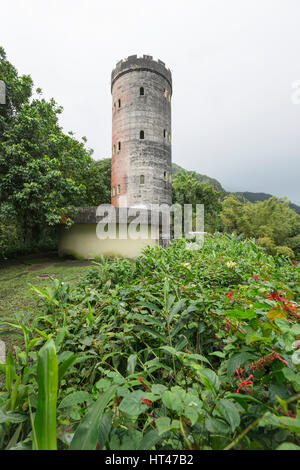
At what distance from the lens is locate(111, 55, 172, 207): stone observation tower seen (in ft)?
35.9

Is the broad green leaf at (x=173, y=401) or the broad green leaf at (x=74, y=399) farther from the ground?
the broad green leaf at (x=173, y=401)

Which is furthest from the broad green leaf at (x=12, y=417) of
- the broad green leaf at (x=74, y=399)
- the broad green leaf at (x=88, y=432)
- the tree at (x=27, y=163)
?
the tree at (x=27, y=163)

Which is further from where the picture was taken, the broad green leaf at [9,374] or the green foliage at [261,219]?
the green foliage at [261,219]

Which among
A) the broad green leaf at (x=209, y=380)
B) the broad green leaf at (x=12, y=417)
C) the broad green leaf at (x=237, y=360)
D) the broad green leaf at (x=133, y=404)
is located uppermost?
the broad green leaf at (x=237, y=360)

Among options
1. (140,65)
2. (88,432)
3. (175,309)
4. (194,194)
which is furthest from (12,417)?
(194,194)

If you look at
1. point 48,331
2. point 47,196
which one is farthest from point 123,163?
point 48,331

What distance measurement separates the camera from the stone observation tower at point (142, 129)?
1093cm

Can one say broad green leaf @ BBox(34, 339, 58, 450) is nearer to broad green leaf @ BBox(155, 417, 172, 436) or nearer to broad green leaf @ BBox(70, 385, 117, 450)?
broad green leaf @ BBox(70, 385, 117, 450)

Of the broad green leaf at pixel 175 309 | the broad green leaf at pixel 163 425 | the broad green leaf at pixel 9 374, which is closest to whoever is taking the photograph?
the broad green leaf at pixel 163 425

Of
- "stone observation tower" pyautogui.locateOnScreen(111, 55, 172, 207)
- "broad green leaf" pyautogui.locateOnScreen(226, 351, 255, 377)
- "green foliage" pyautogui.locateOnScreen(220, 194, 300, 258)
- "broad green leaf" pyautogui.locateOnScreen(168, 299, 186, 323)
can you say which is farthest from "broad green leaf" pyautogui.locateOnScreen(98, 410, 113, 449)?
"green foliage" pyautogui.locateOnScreen(220, 194, 300, 258)

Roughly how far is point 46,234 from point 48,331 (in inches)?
373

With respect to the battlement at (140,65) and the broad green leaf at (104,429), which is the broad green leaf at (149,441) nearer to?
the broad green leaf at (104,429)

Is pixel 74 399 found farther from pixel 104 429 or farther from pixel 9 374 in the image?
pixel 9 374

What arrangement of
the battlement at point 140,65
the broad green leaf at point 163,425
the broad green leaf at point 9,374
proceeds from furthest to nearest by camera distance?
the battlement at point 140,65 < the broad green leaf at point 9,374 < the broad green leaf at point 163,425
